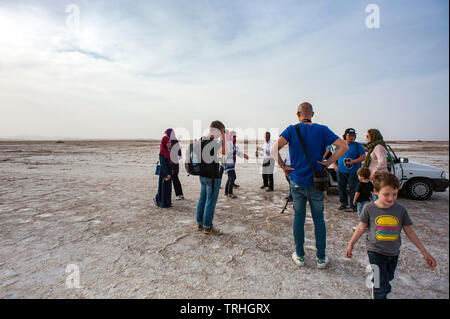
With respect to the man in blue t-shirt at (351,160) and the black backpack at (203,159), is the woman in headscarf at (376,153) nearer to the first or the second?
the man in blue t-shirt at (351,160)

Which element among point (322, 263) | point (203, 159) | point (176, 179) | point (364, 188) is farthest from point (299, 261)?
point (176, 179)

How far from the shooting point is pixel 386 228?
2.09 m

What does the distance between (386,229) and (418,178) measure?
5.39 m

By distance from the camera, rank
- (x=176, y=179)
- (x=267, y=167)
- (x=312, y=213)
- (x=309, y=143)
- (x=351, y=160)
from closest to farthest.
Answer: (x=309, y=143)
(x=312, y=213)
(x=351, y=160)
(x=176, y=179)
(x=267, y=167)

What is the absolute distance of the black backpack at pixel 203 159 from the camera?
3.74m

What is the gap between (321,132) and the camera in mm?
2789

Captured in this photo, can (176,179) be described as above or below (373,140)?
below

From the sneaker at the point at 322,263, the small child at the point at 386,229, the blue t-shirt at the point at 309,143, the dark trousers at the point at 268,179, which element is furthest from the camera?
the dark trousers at the point at 268,179

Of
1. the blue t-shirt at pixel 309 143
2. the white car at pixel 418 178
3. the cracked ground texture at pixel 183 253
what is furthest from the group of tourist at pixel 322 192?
the white car at pixel 418 178

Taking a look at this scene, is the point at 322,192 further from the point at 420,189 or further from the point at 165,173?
the point at 420,189

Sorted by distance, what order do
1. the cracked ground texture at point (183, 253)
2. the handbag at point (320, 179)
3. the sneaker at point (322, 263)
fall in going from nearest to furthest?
the cracked ground texture at point (183, 253) < the handbag at point (320, 179) < the sneaker at point (322, 263)

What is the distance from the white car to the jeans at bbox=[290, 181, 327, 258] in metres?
4.30
